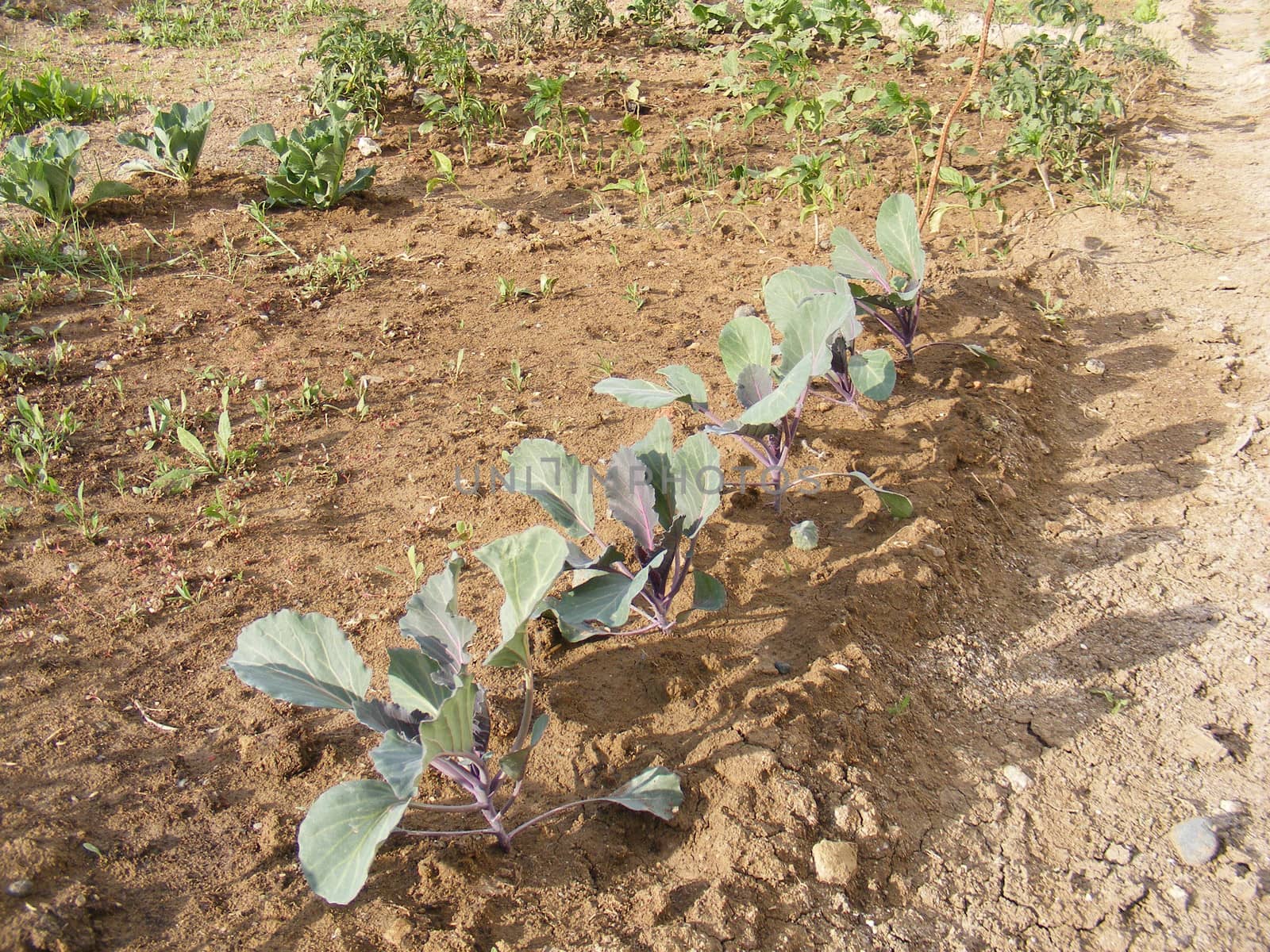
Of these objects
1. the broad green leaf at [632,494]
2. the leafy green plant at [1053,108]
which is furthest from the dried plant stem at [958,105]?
the broad green leaf at [632,494]

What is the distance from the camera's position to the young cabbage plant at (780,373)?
2.61 m

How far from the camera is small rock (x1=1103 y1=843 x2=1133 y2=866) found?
7.32 ft

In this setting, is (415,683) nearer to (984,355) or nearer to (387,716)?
(387,716)

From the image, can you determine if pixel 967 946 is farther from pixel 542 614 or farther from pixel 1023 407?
pixel 1023 407

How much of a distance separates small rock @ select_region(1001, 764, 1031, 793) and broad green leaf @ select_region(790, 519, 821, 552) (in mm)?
762

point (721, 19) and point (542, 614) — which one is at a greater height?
point (721, 19)

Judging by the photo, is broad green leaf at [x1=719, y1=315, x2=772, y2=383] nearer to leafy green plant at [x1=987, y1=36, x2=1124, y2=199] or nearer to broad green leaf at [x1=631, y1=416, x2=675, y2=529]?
broad green leaf at [x1=631, y1=416, x2=675, y2=529]

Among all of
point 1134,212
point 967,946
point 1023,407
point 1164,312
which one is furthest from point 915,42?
point 967,946

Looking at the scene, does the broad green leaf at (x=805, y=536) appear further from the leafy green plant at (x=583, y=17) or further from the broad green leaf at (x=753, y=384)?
the leafy green plant at (x=583, y=17)

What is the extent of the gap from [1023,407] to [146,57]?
612 cm

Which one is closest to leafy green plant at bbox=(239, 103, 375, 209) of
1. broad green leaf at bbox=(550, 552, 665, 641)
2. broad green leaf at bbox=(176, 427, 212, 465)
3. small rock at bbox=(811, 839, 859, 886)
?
broad green leaf at bbox=(176, 427, 212, 465)

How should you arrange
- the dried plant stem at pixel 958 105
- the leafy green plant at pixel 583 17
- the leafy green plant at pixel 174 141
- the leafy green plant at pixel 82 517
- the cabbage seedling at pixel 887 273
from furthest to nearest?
the leafy green plant at pixel 583 17 < the leafy green plant at pixel 174 141 < the dried plant stem at pixel 958 105 < the cabbage seedling at pixel 887 273 < the leafy green plant at pixel 82 517

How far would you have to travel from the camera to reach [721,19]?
6766 mm

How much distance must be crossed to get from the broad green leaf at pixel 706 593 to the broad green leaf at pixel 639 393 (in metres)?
0.50
